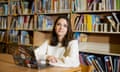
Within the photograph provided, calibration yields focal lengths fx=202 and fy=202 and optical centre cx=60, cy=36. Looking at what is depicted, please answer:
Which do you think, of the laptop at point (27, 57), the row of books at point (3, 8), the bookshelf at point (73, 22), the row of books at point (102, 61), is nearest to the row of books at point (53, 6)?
the bookshelf at point (73, 22)

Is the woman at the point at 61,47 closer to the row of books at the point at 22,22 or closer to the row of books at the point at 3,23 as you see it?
the row of books at the point at 22,22

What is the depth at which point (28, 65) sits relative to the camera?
1.80 m

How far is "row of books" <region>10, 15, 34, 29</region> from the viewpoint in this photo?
12.8 ft

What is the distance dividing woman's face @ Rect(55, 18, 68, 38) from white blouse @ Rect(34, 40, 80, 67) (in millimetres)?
131

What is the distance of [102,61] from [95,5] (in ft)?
2.72

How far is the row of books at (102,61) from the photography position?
9.11ft

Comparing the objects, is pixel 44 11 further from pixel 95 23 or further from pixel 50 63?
pixel 50 63

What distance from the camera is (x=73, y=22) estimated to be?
315 cm

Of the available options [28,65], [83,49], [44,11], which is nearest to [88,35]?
[83,49]

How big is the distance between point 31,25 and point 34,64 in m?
2.14

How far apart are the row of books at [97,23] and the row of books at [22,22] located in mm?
1082

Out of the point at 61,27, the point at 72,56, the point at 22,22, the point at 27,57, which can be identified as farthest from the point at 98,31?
the point at 22,22

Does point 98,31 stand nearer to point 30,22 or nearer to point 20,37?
point 30,22

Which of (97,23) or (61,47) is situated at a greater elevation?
(97,23)
